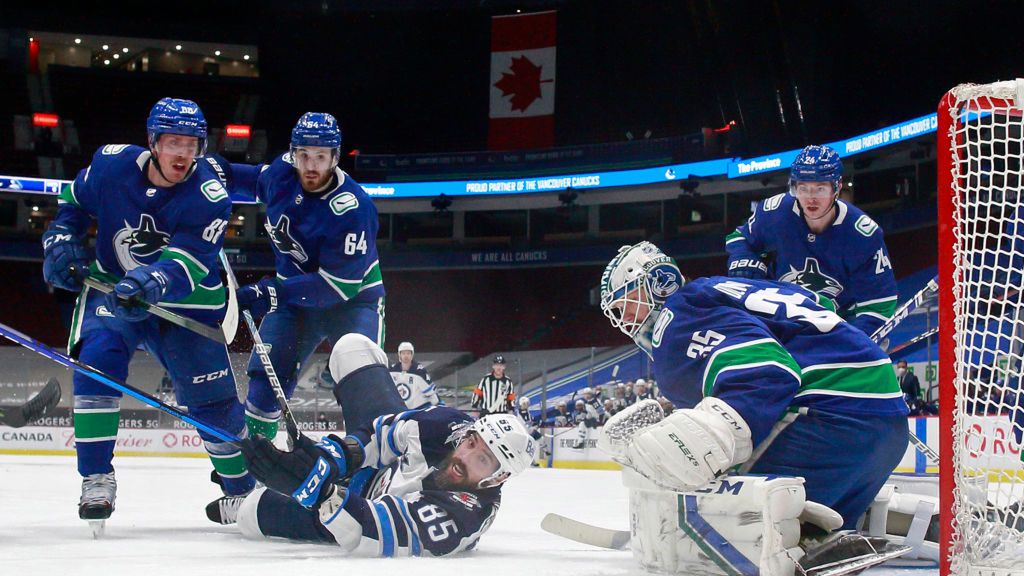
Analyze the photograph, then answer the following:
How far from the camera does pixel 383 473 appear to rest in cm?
294

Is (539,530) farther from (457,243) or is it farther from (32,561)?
(457,243)

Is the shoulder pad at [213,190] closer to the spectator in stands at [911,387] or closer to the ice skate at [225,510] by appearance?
the ice skate at [225,510]

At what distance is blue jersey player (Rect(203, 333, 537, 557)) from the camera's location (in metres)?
2.41

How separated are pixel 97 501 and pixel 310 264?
125 cm

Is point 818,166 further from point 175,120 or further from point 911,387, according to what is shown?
point 911,387

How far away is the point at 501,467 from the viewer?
2707 millimetres

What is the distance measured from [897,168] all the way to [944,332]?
45.2ft

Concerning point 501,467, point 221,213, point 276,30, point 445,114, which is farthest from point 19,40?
point 501,467

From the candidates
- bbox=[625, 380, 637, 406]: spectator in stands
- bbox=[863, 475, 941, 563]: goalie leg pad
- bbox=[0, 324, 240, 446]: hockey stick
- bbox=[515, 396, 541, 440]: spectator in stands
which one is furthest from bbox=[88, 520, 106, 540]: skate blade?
bbox=[625, 380, 637, 406]: spectator in stands

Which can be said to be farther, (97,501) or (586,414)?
(586,414)

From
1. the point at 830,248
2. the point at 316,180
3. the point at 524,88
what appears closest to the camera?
the point at 316,180

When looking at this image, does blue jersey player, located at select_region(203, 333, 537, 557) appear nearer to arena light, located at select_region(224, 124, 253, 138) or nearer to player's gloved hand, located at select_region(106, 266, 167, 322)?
player's gloved hand, located at select_region(106, 266, 167, 322)

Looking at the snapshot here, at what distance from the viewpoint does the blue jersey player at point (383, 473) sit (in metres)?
2.41

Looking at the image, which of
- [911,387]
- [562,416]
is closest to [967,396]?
[911,387]
